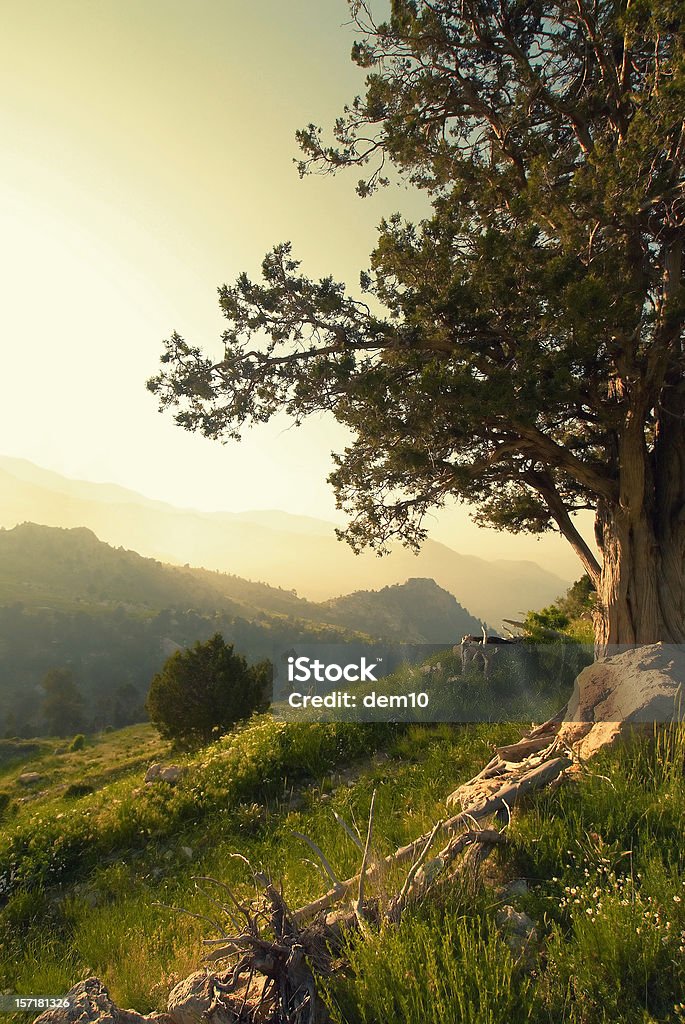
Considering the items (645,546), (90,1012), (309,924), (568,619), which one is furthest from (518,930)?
(568,619)

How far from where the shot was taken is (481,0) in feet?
33.6

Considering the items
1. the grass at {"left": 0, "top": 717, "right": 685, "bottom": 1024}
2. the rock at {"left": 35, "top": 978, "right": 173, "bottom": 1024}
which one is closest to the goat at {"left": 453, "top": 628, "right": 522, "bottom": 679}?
the grass at {"left": 0, "top": 717, "right": 685, "bottom": 1024}

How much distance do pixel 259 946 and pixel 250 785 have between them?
6.62m

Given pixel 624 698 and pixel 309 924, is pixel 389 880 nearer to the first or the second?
pixel 309 924

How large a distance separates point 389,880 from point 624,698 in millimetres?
4073

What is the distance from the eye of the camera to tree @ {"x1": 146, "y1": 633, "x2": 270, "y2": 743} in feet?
111

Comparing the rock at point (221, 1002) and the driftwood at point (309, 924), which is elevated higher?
the driftwood at point (309, 924)

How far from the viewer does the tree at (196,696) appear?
33750 millimetres

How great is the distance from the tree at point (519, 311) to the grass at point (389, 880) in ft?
16.4

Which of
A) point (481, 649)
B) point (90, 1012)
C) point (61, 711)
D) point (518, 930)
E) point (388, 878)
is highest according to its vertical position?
point (481, 649)

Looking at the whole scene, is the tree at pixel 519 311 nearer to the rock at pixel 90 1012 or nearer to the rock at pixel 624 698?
the rock at pixel 624 698

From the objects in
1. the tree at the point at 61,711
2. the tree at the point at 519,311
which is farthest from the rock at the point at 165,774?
the tree at the point at 61,711

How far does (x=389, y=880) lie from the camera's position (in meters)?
3.86

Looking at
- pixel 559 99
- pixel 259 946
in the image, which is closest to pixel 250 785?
pixel 259 946
